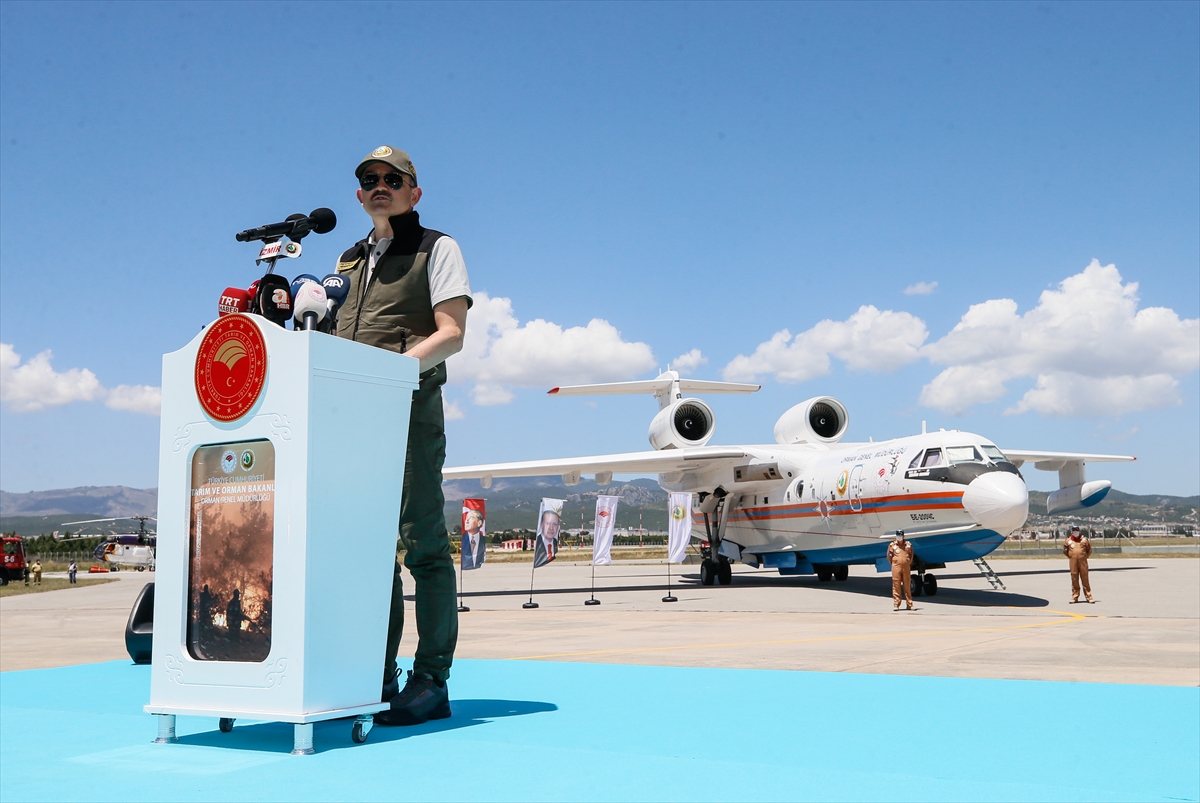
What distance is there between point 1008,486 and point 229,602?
15.1 m

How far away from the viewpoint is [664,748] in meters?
3.68

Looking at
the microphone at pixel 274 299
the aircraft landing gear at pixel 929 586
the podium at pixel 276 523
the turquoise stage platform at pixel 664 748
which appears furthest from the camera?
the aircraft landing gear at pixel 929 586

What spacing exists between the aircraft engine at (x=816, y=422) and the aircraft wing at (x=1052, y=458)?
182 inches

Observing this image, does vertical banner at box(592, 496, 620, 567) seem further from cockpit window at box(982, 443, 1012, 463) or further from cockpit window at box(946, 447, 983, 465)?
cockpit window at box(982, 443, 1012, 463)

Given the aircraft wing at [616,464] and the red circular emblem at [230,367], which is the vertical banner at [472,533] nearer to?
the aircraft wing at [616,464]

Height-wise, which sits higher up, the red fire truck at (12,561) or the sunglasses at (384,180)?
the sunglasses at (384,180)

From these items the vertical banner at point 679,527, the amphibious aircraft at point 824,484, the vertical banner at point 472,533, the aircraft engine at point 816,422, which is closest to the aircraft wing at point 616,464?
the amphibious aircraft at point 824,484

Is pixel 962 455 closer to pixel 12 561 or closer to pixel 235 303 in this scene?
pixel 235 303

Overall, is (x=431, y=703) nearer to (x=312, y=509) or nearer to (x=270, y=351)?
(x=312, y=509)

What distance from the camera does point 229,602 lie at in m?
3.70

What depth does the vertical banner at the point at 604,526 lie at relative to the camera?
20.5m

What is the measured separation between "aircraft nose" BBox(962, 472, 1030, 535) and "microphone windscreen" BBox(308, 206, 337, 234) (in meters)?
14.5

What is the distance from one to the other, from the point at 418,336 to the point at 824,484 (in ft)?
59.2

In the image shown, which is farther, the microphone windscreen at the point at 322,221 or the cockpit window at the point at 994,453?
the cockpit window at the point at 994,453
